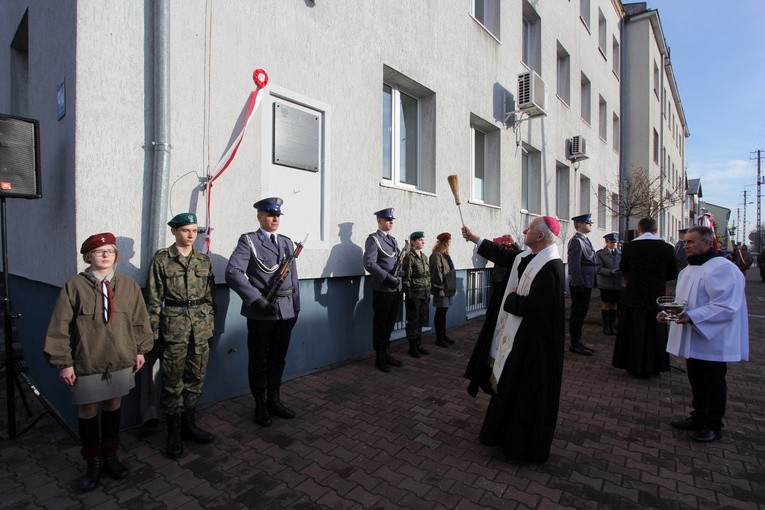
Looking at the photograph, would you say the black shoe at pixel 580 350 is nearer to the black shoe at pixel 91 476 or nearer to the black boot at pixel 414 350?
the black boot at pixel 414 350

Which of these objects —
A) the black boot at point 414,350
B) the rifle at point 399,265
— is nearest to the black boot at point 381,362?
the black boot at point 414,350

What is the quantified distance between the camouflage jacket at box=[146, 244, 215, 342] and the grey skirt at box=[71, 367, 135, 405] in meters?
0.35

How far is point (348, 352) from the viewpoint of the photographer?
223 inches

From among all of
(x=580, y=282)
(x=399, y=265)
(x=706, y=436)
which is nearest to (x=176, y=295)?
(x=399, y=265)

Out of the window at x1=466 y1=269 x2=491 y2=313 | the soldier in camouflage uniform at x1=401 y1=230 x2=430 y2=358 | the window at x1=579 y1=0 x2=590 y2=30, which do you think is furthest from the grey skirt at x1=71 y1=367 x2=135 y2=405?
the window at x1=579 y1=0 x2=590 y2=30

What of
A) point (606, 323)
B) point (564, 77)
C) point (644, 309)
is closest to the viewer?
point (644, 309)

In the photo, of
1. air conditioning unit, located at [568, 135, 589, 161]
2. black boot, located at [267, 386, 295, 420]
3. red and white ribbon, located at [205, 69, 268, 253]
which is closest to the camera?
black boot, located at [267, 386, 295, 420]

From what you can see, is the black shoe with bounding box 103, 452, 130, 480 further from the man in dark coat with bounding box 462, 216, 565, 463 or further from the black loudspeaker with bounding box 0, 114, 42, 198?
the man in dark coat with bounding box 462, 216, 565, 463

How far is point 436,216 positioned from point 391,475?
4689 millimetres

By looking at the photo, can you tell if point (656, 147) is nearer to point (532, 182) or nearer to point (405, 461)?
point (532, 182)

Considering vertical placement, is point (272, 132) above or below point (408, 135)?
below

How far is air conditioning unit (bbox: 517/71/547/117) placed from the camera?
29.5ft

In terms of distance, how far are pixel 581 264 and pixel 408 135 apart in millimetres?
3443

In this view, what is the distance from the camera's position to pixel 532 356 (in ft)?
10.2
